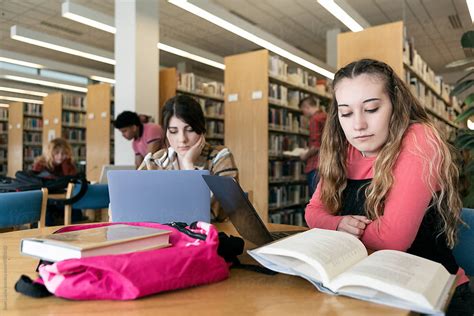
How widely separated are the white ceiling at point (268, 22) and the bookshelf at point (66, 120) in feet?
4.21

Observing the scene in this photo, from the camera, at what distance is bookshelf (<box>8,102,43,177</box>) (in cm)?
909

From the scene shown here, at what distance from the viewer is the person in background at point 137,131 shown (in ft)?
13.5

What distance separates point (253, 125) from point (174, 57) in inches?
215

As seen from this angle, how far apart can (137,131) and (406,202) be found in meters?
3.64

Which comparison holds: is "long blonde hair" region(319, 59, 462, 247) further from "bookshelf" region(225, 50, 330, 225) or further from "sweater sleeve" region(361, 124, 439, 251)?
"bookshelf" region(225, 50, 330, 225)

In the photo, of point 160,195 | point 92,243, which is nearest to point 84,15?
point 160,195

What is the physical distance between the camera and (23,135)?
360 inches

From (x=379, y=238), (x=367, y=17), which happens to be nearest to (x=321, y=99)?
(x=367, y=17)

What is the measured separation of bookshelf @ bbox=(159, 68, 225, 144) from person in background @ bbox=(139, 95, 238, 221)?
3.78 m

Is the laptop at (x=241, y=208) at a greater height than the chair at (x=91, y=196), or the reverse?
the laptop at (x=241, y=208)

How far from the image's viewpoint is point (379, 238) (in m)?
0.94

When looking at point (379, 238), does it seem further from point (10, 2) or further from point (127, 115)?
point (10, 2)

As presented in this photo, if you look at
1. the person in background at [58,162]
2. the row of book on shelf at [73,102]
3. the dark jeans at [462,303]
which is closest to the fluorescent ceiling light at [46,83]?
the row of book on shelf at [73,102]

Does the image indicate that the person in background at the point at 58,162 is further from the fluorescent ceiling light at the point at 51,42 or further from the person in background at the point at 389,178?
the person in background at the point at 389,178
